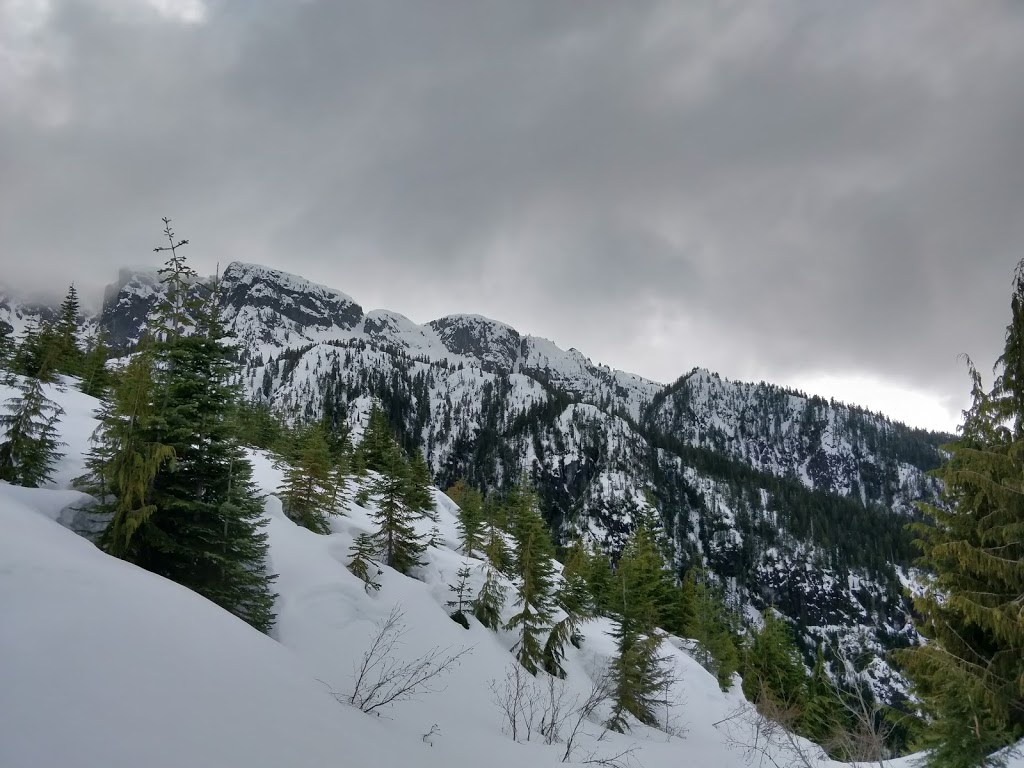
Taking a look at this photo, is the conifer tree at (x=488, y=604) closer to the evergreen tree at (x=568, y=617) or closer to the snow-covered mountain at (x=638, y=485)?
the evergreen tree at (x=568, y=617)

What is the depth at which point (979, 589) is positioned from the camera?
11.2 meters

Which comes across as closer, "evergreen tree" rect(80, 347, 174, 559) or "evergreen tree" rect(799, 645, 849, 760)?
"evergreen tree" rect(80, 347, 174, 559)

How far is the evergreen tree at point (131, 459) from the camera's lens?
438 inches

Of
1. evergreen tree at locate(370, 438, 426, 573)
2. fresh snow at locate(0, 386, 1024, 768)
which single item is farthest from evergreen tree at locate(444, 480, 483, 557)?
fresh snow at locate(0, 386, 1024, 768)

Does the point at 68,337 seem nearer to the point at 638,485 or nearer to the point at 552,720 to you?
the point at 552,720

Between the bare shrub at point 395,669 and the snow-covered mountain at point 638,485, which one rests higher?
the snow-covered mountain at point 638,485

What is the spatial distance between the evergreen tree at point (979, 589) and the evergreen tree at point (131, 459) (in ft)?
55.2

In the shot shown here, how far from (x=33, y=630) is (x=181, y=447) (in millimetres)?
8024

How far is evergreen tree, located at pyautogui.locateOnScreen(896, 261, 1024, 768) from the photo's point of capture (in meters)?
9.55

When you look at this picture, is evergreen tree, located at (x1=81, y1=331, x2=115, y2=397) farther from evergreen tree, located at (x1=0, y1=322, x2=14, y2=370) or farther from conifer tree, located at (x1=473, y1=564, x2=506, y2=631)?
conifer tree, located at (x1=473, y1=564, x2=506, y2=631)

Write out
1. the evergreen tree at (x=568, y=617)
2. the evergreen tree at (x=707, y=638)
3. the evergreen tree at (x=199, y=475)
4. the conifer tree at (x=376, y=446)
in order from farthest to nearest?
the conifer tree at (x=376, y=446), the evergreen tree at (x=707, y=638), the evergreen tree at (x=568, y=617), the evergreen tree at (x=199, y=475)

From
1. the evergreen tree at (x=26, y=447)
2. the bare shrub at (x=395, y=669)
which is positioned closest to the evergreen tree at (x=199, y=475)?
the bare shrub at (x=395, y=669)

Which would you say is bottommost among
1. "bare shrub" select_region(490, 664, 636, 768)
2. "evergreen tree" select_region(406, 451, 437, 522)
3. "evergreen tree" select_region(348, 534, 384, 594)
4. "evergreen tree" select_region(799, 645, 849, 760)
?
"evergreen tree" select_region(799, 645, 849, 760)

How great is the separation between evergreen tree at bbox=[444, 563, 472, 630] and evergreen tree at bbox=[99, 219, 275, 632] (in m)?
9.57
